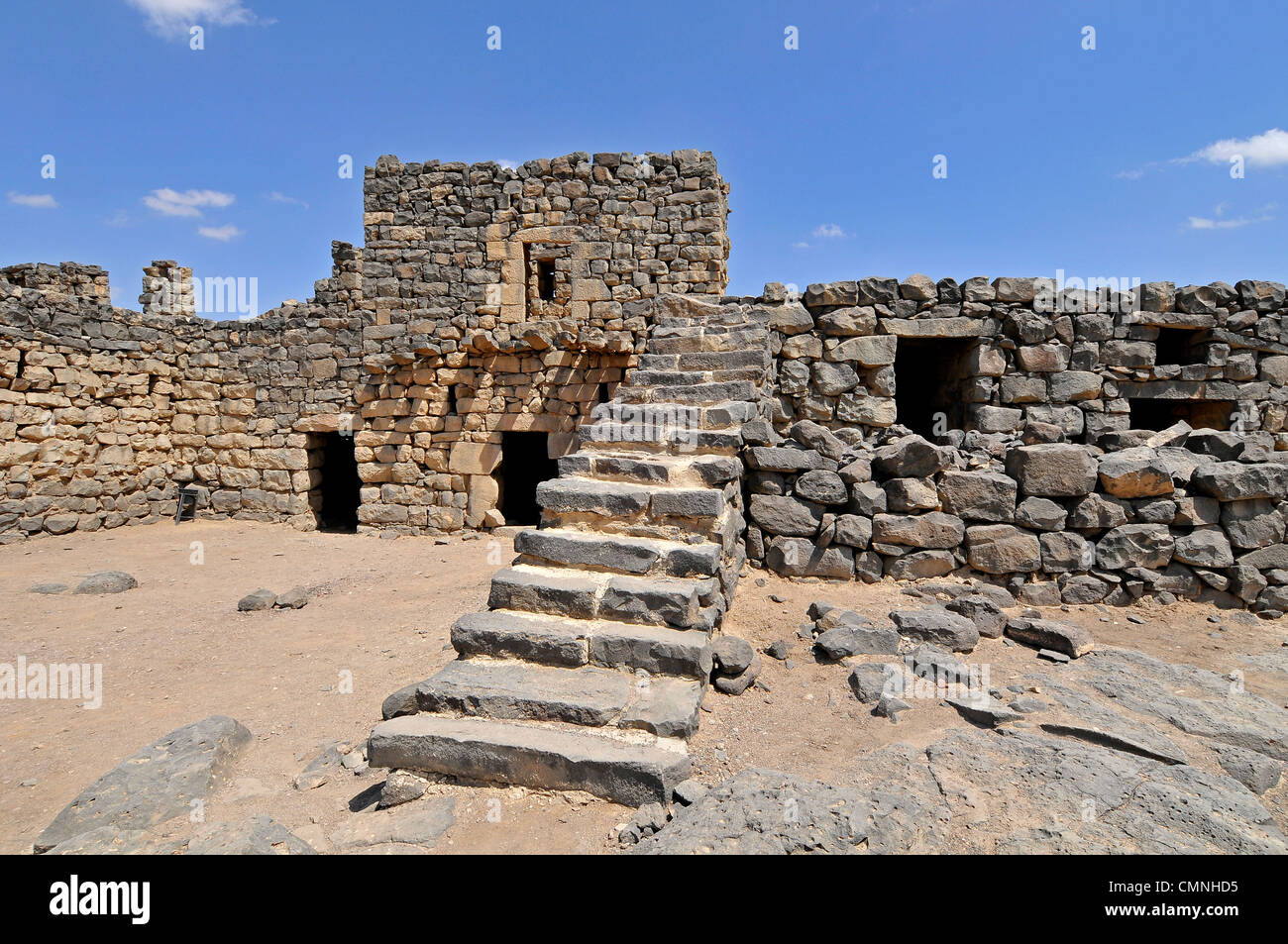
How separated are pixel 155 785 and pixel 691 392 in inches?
173

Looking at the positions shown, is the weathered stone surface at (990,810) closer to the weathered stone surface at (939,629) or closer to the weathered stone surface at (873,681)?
the weathered stone surface at (873,681)

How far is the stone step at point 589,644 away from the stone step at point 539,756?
1.57ft

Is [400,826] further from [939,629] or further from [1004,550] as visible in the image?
[1004,550]

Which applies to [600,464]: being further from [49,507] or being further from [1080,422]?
[49,507]

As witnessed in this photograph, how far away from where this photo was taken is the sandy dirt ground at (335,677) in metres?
2.80

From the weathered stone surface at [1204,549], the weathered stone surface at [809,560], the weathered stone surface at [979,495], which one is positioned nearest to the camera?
the weathered stone surface at [1204,549]

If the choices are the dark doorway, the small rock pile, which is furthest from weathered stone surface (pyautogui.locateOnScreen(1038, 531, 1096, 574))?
the dark doorway

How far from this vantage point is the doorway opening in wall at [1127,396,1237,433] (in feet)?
21.9

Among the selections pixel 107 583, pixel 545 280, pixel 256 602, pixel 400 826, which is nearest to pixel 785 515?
pixel 400 826

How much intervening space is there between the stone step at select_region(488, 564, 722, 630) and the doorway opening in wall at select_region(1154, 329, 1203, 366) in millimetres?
6107

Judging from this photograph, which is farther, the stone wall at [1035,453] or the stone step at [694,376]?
the stone step at [694,376]

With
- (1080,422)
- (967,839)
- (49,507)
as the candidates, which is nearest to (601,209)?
(1080,422)

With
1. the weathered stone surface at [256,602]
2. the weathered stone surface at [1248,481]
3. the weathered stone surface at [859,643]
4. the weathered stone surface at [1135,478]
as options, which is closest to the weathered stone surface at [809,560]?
the weathered stone surface at [859,643]
